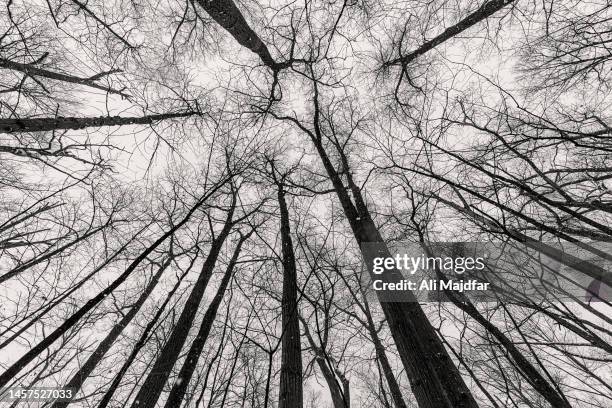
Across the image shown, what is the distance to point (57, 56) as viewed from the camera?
15.1 feet

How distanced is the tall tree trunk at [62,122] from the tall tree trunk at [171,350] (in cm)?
204

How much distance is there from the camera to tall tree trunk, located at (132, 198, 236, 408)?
12.5ft

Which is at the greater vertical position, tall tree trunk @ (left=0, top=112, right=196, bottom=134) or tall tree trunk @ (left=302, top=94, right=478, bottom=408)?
tall tree trunk @ (left=0, top=112, right=196, bottom=134)

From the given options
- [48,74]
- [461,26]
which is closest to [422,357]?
[461,26]

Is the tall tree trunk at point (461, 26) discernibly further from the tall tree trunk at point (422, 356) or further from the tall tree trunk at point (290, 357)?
the tall tree trunk at point (290, 357)

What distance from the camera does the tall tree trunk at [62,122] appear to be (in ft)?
12.8

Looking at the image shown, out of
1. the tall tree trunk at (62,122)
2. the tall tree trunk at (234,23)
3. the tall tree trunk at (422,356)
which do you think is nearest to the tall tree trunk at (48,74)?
the tall tree trunk at (62,122)

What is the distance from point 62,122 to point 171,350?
3.83m

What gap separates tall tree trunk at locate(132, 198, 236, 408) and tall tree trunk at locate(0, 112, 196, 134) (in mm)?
2035

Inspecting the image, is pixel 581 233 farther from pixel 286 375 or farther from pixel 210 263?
pixel 210 263

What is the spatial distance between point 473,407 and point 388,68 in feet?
18.8

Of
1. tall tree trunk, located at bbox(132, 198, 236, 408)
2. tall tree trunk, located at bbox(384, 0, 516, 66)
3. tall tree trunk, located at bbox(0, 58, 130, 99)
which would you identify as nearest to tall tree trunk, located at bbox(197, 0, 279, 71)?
tall tree trunk, located at bbox(0, 58, 130, 99)

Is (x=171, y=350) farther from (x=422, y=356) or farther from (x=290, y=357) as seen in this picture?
(x=422, y=356)

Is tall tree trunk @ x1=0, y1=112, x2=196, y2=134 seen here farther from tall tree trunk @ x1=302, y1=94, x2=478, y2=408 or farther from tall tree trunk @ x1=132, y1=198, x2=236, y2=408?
tall tree trunk @ x1=302, y1=94, x2=478, y2=408
